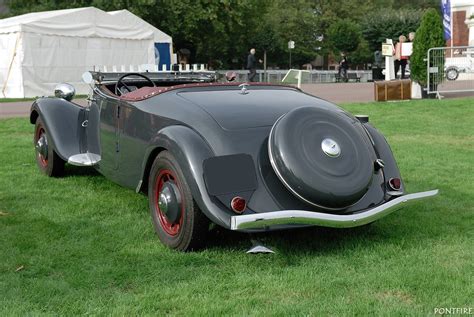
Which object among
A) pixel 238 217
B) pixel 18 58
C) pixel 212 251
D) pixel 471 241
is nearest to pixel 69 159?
pixel 212 251

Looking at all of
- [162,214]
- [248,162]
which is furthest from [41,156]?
[248,162]

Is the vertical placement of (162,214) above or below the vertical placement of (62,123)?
below

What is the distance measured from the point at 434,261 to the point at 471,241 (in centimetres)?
59

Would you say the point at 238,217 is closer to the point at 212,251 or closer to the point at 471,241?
the point at 212,251

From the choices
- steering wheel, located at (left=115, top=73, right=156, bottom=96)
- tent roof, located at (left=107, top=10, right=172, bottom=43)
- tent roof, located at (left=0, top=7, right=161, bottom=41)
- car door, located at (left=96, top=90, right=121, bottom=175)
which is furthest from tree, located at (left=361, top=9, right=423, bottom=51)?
car door, located at (left=96, top=90, right=121, bottom=175)

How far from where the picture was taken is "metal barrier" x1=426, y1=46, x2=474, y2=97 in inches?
631

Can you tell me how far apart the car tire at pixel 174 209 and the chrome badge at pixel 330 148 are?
920 millimetres

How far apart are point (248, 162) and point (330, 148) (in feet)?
1.84

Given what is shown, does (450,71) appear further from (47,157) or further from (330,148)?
(330,148)

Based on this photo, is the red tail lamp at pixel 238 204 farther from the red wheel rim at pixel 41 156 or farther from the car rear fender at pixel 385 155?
the red wheel rim at pixel 41 156

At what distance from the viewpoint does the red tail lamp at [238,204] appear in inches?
149

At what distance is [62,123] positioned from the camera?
6.53m

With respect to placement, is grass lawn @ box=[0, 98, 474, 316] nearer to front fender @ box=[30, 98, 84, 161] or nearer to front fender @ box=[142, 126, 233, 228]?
front fender @ box=[142, 126, 233, 228]

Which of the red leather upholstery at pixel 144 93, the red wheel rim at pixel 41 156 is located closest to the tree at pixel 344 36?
the red wheel rim at pixel 41 156
